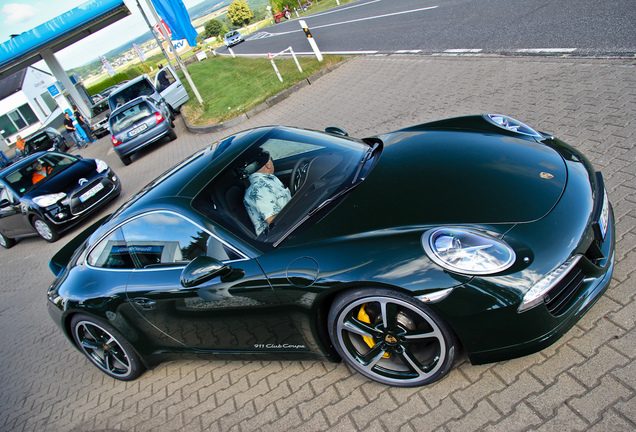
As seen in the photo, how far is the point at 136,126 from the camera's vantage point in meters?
13.7

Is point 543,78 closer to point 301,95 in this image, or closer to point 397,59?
point 397,59

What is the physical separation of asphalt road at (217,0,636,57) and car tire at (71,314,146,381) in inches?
309

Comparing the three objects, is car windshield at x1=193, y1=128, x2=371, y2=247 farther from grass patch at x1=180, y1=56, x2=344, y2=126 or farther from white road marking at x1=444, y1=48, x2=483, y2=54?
grass patch at x1=180, y1=56, x2=344, y2=126

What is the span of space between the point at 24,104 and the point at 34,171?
150ft

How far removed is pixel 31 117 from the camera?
156 feet

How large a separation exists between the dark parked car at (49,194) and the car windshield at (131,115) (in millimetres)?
3907

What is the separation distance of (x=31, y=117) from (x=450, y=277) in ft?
184

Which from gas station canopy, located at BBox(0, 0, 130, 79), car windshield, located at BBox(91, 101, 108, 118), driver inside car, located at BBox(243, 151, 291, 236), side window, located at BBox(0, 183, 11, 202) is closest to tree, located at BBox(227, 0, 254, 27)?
gas station canopy, located at BBox(0, 0, 130, 79)

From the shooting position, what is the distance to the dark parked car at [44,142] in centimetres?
2159

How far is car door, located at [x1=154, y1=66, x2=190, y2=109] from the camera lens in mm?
18125

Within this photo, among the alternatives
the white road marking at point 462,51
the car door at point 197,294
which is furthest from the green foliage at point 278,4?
the car door at point 197,294

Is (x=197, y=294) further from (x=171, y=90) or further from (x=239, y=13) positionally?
(x=239, y=13)

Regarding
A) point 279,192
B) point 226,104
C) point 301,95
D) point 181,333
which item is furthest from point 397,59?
Result: point 181,333

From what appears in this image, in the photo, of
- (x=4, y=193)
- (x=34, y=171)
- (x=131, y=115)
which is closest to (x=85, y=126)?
(x=131, y=115)
